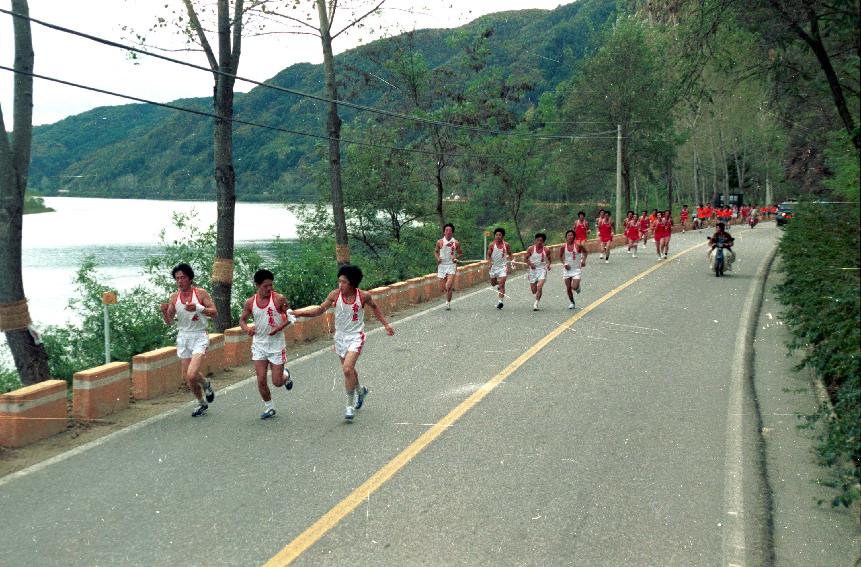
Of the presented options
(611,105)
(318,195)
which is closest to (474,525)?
(318,195)

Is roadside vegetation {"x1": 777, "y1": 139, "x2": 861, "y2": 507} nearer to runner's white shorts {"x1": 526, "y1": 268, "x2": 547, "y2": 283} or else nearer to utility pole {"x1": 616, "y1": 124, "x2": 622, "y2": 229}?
runner's white shorts {"x1": 526, "y1": 268, "x2": 547, "y2": 283}

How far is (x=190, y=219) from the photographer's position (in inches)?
1078

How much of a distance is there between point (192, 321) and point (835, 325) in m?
6.65

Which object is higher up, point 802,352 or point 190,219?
point 190,219

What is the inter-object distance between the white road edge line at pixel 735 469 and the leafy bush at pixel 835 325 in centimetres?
66

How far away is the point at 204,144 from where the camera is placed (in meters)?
72.8

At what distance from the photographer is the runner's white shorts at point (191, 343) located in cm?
1018

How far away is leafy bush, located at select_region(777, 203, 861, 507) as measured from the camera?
6.75 metres

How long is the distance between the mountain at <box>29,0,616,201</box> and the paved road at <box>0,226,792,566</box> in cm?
1506

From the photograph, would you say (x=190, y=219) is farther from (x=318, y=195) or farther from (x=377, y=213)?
(x=377, y=213)

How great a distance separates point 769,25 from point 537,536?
19.2 m

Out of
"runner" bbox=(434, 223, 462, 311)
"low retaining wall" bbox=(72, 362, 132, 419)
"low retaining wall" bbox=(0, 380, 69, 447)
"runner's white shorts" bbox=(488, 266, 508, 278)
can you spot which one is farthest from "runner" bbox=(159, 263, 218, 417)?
"runner's white shorts" bbox=(488, 266, 508, 278)

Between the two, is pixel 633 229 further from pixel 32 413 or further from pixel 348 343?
pixel 32 413

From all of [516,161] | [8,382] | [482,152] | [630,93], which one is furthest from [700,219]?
[8,382]
